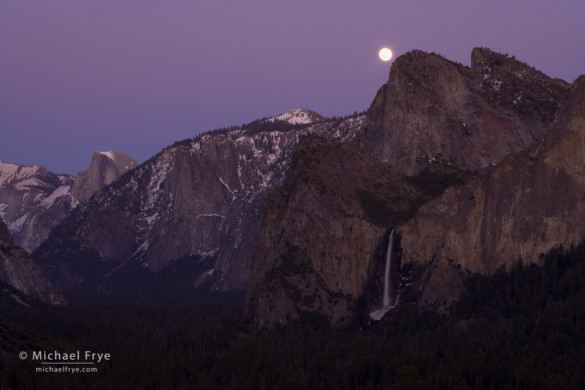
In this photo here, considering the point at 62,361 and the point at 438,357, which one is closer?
the point at 438,357

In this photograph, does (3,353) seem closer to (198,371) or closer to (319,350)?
(198,371)

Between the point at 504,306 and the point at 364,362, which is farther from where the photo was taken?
the point at 504,306

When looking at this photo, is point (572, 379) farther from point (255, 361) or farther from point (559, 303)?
point (255, 361)

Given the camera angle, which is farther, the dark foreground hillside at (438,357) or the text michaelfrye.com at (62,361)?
the text michaelfrye.com at (62,361)

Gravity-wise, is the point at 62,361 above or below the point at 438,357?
below

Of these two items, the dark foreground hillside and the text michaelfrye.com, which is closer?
the dark foreground hillside

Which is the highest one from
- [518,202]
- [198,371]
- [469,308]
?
[518,202]

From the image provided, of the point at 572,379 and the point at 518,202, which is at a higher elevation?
the point at 518,202

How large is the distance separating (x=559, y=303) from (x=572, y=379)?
31873mm

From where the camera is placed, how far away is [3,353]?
183 meters

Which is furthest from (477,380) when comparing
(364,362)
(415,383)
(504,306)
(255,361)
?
(255,361)

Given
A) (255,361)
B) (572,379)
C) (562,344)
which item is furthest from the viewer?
(255,361)

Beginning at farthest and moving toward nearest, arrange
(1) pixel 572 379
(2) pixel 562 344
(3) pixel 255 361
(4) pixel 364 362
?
(3) pixel 255 361 → (4) pixel 364 362 → (2) pixel 562 344 → (1) pixel 572 379

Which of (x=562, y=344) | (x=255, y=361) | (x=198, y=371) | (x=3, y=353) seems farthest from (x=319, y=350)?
(x=3, y=353)
